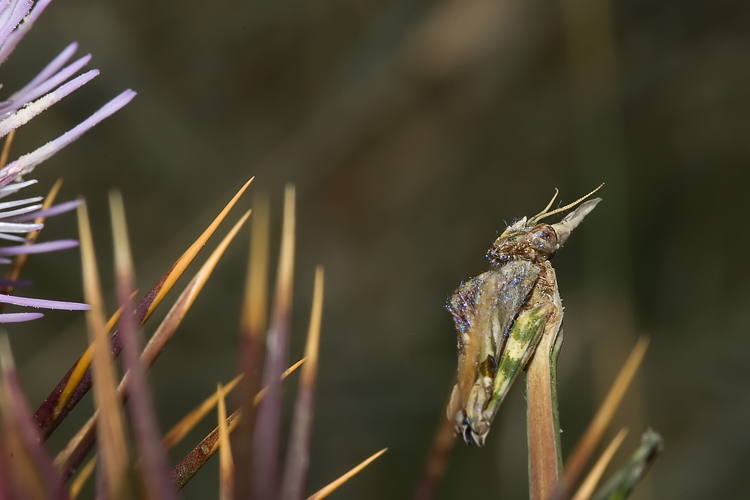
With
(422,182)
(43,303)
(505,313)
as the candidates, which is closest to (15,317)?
(43,303)

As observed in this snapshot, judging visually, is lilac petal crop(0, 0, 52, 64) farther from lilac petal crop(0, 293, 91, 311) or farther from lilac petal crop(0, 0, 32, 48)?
lilac petal crop(0, 293, 91, 311)

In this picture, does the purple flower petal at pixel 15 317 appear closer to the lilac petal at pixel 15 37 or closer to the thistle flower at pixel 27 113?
the thistle flower at pixel 27 113

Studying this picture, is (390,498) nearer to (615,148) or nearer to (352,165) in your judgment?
(352,165)

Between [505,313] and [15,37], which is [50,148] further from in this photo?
[505,313]

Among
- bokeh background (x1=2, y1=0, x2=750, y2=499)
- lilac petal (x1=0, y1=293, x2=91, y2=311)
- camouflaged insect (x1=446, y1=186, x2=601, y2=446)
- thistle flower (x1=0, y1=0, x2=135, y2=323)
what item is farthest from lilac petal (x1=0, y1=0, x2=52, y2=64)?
bokeh background (x1=2, y1=0, x2=750, y2=499)

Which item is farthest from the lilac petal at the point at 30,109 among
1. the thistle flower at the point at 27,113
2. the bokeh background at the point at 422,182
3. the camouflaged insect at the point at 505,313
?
the bokeh background at the point at 422,182

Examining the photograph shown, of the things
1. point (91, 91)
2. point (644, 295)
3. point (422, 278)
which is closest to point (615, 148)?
point (644, 295)
